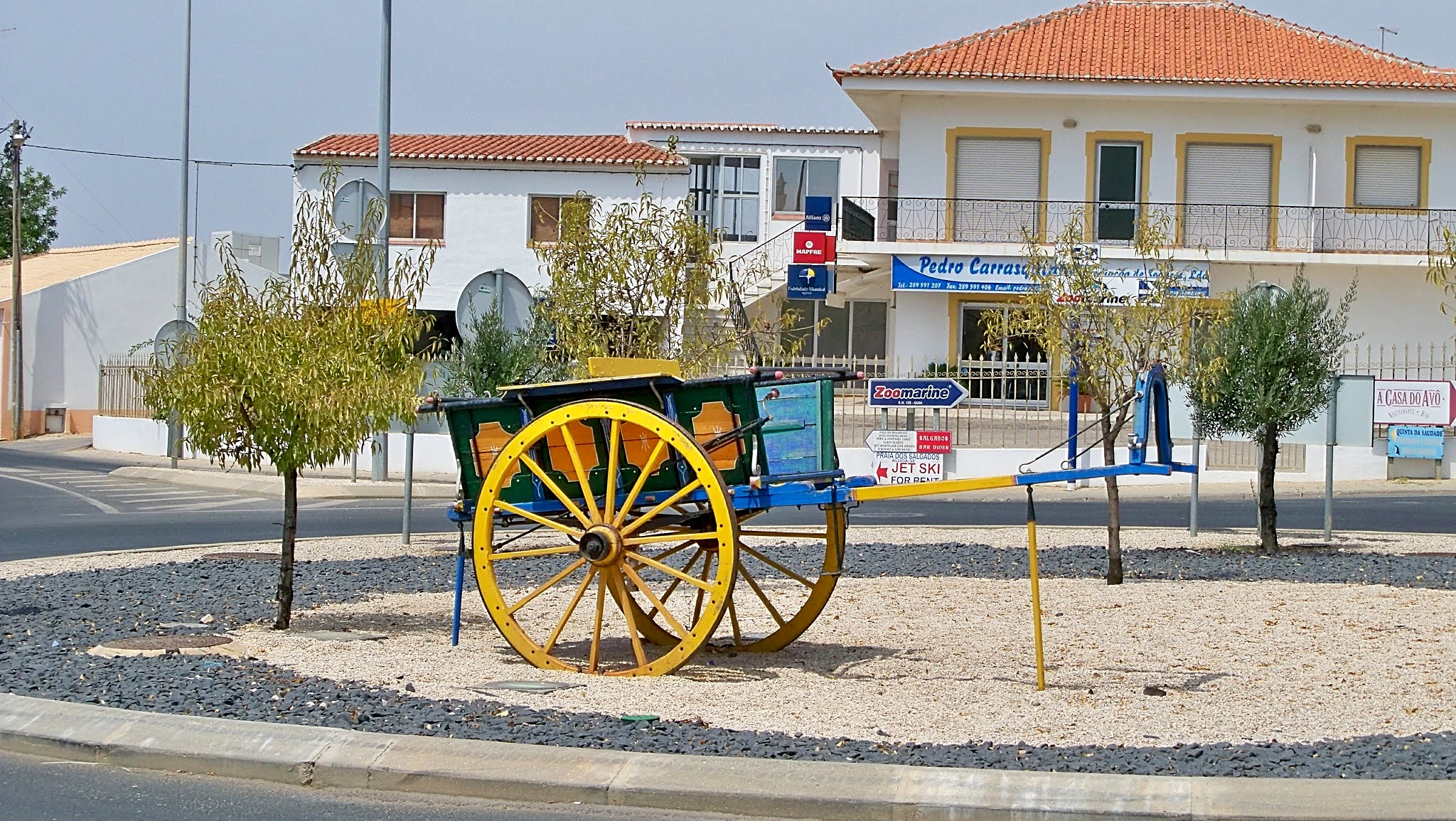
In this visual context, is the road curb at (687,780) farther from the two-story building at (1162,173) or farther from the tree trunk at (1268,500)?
the two-story building at (1162,173)

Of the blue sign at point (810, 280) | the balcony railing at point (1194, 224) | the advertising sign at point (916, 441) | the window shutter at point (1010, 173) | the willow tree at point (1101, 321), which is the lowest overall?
the advertising sign at point (916, 441)

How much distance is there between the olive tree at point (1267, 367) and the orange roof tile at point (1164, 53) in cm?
1710

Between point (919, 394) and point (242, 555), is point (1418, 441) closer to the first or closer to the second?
point (919, 394)

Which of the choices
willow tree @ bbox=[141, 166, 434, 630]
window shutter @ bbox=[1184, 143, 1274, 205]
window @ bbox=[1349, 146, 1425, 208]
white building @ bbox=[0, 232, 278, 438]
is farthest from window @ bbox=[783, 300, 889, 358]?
willow tree @ bbox=[141, 166, 434, 630]

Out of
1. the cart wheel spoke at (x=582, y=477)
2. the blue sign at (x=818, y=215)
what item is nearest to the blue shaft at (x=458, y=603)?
the cart wheel spoke at (x=582, y=477)

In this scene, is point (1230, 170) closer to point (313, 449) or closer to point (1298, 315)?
point (1298, 315)

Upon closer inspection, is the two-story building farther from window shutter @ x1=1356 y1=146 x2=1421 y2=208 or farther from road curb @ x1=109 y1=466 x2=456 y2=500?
road curb @ x1=109 y1=466 x2=456 y2=500

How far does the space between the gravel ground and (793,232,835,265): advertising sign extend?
56.8ft

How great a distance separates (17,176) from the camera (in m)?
46.1

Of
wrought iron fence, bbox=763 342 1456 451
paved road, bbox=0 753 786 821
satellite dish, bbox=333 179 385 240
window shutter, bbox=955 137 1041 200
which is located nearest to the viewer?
paved road, bbox=0 753 786 821

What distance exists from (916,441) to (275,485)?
10186mm

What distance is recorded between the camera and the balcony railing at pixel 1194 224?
3195cm

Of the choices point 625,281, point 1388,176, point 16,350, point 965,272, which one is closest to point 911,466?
point 965,272

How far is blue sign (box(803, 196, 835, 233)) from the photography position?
108ft
